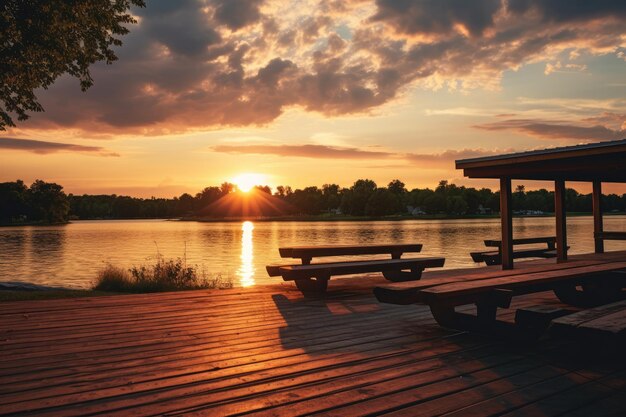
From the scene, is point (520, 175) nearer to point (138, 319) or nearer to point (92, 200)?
point (138, 319)

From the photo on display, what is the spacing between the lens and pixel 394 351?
210 inches

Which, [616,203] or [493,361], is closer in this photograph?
[493,361]

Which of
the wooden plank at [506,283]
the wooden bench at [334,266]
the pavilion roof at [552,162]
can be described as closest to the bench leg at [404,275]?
the wooden bench at [334,266]

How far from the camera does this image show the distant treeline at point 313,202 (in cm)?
12900

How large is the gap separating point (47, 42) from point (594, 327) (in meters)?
12.7

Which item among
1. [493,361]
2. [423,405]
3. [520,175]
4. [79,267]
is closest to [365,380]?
[423,405]

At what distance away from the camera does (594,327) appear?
4.23 m

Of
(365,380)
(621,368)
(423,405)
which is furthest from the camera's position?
(621,368)

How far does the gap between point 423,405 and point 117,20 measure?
542 inches

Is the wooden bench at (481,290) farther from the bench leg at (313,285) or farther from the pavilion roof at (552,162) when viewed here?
the bench leg at (313,285)

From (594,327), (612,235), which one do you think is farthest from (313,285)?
(612,235)

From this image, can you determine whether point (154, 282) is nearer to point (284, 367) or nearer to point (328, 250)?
point (328, 250)

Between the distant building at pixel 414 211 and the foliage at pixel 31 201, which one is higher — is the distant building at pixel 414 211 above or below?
below

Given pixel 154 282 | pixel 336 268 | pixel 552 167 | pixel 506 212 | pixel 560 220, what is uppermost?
pixel 552 167
